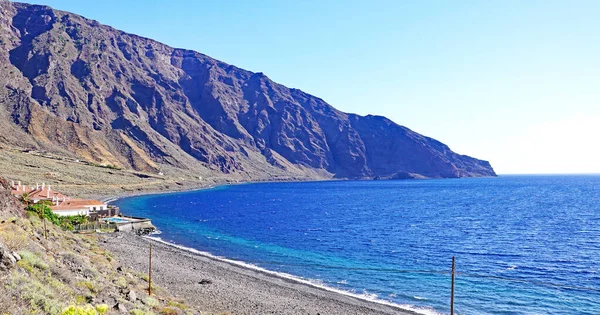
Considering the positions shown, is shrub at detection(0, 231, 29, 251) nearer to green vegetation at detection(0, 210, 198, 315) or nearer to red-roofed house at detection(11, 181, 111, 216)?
green vegetation at detection(0, 210, 198, 315)

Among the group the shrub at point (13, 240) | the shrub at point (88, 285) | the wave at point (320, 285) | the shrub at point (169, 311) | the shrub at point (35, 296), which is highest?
the shrub at point (13, 240)

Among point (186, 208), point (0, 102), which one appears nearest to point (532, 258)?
point (186, 208)

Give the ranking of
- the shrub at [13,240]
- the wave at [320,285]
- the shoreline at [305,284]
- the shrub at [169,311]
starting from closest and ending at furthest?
the shrub at [13,240] → the shrub at [169,311] → the shoreline at [305,284] → the wave at [320,285]

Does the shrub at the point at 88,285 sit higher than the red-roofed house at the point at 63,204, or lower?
higher

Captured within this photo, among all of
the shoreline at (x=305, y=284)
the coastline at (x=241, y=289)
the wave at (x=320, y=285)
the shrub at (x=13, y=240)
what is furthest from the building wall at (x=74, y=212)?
the shrub at (x=13, y=240)

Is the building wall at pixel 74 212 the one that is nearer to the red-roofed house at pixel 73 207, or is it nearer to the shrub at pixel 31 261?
the red-roofed house at pixel 73 207

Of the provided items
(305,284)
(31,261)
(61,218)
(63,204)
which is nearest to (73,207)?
(63,204)

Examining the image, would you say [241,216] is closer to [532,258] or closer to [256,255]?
[256,255]

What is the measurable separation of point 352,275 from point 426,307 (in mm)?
10323

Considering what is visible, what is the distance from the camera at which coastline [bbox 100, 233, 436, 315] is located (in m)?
29.9

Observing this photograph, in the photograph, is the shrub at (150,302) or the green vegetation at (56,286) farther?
the shrub at (150,302)

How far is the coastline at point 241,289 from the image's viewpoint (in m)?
29.9

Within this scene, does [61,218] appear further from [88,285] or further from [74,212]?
[88,285]

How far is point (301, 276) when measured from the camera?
41438 mm
